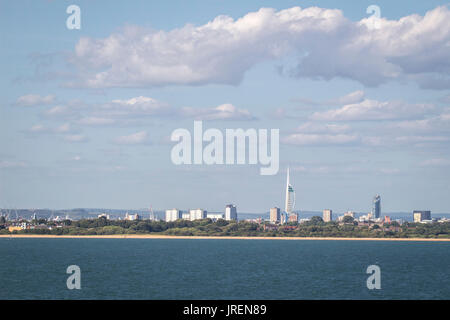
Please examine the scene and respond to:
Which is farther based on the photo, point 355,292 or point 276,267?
point 276,267

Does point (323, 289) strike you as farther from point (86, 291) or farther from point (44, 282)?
point (44, 282)
